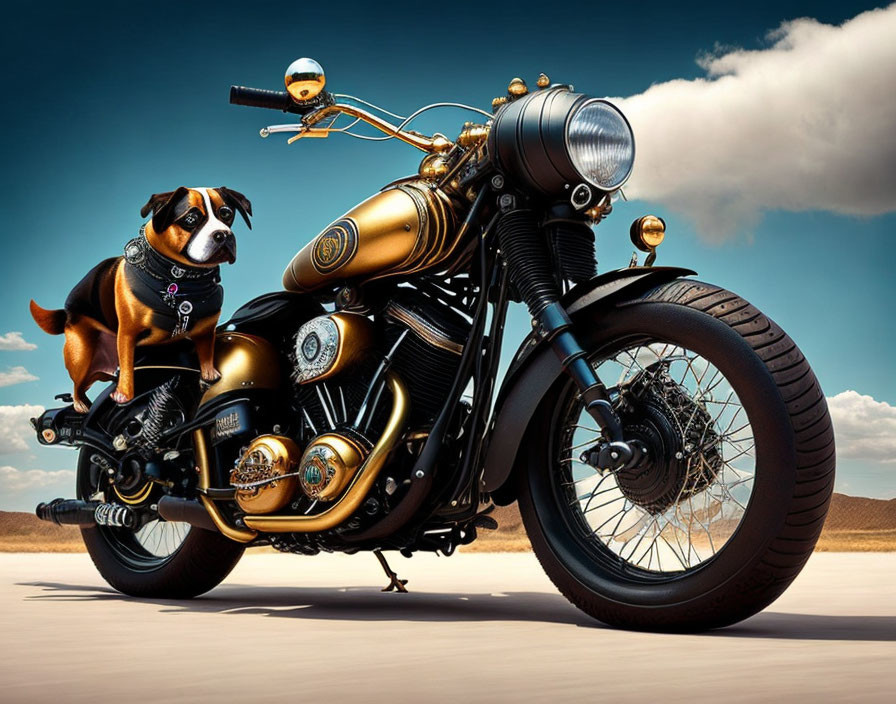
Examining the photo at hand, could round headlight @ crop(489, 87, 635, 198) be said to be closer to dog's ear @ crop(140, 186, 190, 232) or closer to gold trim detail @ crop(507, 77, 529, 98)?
gold trim detail @ crop(507, 77, 529, 98)

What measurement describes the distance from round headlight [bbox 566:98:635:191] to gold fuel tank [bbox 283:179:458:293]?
0.63 meters

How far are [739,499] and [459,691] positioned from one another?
1.45 metres

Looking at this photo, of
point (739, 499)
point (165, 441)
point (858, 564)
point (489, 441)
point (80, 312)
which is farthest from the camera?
point (858, 564)

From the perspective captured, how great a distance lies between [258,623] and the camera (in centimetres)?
393

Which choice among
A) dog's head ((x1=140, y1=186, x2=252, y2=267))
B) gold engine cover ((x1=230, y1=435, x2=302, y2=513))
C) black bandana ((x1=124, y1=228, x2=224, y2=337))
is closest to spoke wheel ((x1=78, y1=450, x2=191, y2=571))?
black bandana ((x1=124, y1=228, x2=224, y2=337))

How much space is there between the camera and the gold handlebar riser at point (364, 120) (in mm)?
4723

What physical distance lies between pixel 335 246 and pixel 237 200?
27.8 inches

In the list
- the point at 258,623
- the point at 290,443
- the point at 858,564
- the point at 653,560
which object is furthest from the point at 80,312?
the point at 858,564

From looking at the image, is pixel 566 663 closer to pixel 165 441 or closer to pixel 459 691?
pixel 459 691

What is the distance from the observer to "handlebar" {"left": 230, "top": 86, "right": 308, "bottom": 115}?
4938 millimetres

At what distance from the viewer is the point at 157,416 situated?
203 inches

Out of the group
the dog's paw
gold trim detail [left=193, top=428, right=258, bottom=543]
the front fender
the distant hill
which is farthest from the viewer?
the distant hill

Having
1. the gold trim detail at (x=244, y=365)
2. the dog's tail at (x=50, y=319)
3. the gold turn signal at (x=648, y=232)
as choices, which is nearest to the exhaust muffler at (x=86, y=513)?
the gold trim detail at (x=244, y=365)

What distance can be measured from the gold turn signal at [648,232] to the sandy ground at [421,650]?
140 cm
